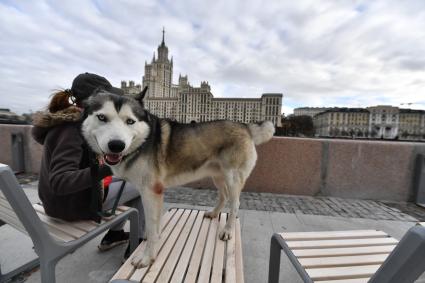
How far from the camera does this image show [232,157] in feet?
9.82

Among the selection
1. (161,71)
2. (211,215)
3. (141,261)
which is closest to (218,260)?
(141,261)

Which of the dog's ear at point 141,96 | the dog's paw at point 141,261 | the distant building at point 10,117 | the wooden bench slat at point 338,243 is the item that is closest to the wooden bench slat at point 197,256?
the dog's paw at point 141,261

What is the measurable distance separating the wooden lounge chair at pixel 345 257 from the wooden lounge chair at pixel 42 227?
1698 mm

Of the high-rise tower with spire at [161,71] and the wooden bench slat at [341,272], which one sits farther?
the high-rise tower with spire at [161,71]

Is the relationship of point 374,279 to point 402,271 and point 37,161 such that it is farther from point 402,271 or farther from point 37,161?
point 37,161

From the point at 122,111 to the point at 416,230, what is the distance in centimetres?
196

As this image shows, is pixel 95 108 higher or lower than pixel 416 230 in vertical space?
higher

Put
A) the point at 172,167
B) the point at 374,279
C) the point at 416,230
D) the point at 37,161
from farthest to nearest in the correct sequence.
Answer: the point at 37,161 → the point at 172,167 → the point at 374,279 → the point at 416,230

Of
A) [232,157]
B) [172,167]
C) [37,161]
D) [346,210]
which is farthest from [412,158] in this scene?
[37,161]

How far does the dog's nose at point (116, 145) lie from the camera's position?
1832 millimetres

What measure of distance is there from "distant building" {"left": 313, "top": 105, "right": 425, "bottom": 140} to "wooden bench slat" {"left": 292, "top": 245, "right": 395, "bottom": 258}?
102460 millimetres

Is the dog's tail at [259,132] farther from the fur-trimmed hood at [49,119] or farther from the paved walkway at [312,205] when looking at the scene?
the fur-trimmed hood at [49,119]

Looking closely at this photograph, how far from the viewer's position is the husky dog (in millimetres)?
1991

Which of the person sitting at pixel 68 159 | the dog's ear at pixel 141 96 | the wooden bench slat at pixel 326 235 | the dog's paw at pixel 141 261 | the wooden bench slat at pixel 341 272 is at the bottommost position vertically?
the dog's paw at pixel 141 261
